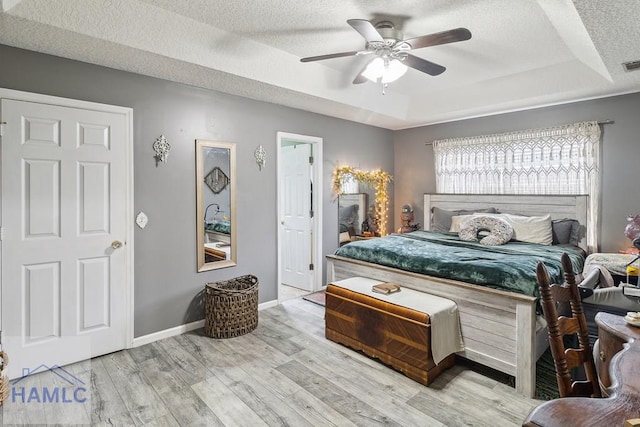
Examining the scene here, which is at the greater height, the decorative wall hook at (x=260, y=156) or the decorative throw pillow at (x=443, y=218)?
the decorative wall hook at (x=260, y=156)

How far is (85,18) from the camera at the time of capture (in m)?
2.30

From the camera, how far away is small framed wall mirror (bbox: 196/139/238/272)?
137 inches

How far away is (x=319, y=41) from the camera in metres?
3.10

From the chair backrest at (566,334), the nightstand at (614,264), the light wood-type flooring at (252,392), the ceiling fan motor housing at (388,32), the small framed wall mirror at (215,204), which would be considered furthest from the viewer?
the small framed wall mirror at (215,204)

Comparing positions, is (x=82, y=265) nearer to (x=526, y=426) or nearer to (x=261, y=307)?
(x=261, y=307)

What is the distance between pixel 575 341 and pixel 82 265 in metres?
3.80

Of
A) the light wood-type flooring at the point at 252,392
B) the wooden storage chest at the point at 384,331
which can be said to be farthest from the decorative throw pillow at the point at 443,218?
the light wood-type flooring at the point at 252,392

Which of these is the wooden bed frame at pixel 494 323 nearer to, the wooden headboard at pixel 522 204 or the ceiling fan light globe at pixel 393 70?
the ceiling fan light globe at pixel 393 70

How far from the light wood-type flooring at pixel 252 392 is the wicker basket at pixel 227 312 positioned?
0.69 feet

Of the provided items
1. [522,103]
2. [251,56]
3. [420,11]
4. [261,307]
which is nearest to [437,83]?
[522,103]

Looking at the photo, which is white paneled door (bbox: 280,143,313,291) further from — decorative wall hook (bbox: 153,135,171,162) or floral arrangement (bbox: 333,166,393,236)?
decorative wall hook (bbox: 153,135,171,162)

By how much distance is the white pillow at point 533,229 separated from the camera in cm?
383

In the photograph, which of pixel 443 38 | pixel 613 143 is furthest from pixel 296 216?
pixel 613 143

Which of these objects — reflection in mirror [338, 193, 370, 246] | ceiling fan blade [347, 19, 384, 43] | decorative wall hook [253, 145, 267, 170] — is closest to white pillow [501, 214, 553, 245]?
reflection in mirror [338, 193, 370, 246]
